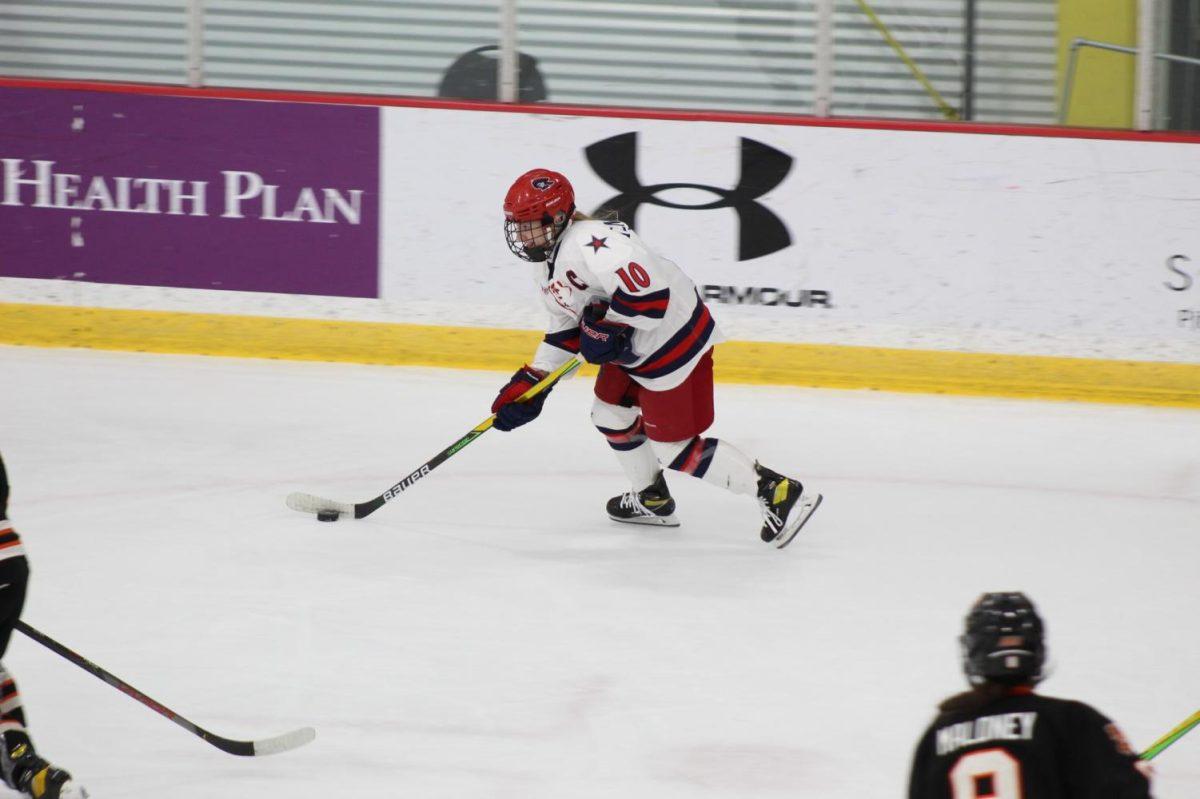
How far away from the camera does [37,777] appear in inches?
97.6

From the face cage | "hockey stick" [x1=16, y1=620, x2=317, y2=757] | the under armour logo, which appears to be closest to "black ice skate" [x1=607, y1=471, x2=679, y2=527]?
the face cage

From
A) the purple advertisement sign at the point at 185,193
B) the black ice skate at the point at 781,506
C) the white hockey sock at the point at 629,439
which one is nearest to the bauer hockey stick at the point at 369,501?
→ the white hockey sock at the point at 629,439

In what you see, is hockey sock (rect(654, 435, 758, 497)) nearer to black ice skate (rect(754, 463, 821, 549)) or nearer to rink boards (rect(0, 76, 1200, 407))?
black ice skate (rect(754, 463, 821, 549))

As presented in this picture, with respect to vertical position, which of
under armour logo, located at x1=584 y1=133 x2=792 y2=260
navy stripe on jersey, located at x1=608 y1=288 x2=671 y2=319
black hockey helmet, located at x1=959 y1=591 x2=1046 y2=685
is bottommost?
black hockey helmet, located at x1=959 y1=591 x2=1046 y2=685

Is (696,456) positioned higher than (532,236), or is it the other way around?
(532,236)

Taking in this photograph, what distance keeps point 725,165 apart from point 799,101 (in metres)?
0.38

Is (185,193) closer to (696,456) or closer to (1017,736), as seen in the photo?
(696,456)

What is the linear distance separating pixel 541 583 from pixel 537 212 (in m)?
0.90

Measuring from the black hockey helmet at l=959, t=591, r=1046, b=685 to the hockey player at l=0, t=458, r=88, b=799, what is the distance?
146 centimetres

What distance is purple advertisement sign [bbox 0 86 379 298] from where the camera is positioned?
601 cm

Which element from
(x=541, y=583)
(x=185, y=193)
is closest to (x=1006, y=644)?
(x=541, y=583)

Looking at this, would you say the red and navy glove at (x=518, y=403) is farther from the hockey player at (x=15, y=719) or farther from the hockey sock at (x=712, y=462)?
the hockey player at (x=15, y=719)

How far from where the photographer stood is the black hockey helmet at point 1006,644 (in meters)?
1.64

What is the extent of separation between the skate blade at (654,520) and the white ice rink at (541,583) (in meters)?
0.04
